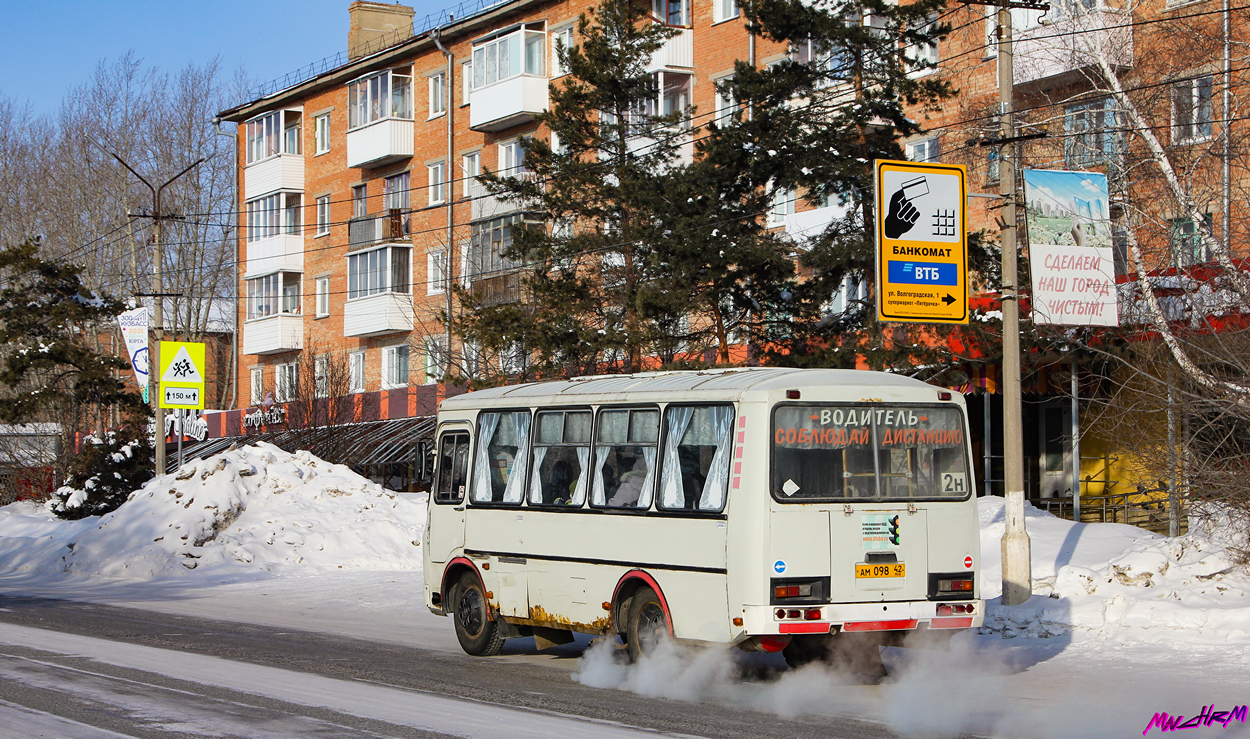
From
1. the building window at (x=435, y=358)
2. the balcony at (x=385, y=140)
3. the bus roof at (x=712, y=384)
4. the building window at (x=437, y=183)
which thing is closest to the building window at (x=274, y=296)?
the balcony at (x=385, y=140)

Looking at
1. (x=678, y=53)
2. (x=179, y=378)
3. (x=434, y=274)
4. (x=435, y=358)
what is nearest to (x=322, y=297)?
(x=434, y=274)

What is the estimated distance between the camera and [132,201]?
6438cm

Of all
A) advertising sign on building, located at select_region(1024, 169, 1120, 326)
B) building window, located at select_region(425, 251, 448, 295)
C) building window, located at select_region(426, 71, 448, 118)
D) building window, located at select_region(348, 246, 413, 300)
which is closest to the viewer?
advertising sign on building, located at select_region(1024, 169, 1120, 326)

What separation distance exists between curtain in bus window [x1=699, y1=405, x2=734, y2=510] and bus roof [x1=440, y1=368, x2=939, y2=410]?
179 mm

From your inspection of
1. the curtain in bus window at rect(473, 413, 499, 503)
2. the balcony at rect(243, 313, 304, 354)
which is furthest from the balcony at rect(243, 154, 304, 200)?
the curtain in bus window at rect(473, 413, 499, 503)

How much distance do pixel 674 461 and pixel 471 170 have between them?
123ft

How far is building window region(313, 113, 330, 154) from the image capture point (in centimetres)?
5622

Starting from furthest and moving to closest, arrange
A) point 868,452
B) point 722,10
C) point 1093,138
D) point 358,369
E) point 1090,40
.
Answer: point 358,369 < point 722,10 < point 1093,138 < point 1090,40 < point 868,452

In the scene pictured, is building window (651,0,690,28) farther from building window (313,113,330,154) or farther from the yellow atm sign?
A: the yellow atm sign

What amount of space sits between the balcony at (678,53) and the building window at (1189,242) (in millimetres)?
20542

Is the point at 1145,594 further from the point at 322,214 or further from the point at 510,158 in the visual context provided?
the point at 322,214

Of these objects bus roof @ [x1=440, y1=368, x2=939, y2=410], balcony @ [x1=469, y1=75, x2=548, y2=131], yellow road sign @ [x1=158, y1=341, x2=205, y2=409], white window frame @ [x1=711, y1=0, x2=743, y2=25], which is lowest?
bus roof @ [x1=440, y1=368, x2=939, y2=410]

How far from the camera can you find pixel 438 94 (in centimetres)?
4988

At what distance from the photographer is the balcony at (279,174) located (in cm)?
5744
